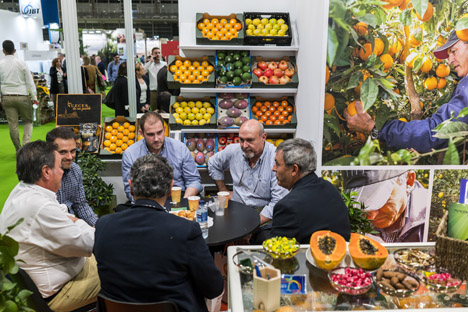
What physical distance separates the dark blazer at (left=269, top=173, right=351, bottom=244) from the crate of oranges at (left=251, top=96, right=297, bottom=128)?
2.42 meters

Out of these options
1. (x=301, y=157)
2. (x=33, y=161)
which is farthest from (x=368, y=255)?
(x=33, y=161)

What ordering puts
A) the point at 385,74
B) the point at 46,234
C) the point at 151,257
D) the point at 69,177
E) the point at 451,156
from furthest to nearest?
the point at 451,156 < the point at 385,74 < the point at 69,177 < the point at 46,234 < the point at 151,257

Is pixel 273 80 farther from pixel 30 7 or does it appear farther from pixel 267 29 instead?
pixel 30 7

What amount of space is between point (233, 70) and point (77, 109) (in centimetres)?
206

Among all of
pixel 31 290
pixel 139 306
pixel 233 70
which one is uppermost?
pixel 233 70

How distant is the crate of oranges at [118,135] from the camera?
201 inches

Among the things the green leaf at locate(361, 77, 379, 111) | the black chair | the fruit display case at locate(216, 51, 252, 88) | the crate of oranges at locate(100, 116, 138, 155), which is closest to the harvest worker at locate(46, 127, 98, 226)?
the black chair

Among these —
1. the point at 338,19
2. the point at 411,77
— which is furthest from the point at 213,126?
the point at 411,77

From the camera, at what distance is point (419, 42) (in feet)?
13.4

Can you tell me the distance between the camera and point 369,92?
4098 millimetres

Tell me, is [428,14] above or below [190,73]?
above

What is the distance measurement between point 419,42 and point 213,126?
7.43ft

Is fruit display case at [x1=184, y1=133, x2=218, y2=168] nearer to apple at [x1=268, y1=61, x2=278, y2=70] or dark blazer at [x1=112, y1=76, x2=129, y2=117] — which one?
apple at [x1=268, y1=61, x2=278, y2=70]

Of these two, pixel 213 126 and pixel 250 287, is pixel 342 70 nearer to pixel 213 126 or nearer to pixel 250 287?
pixel 213 126
